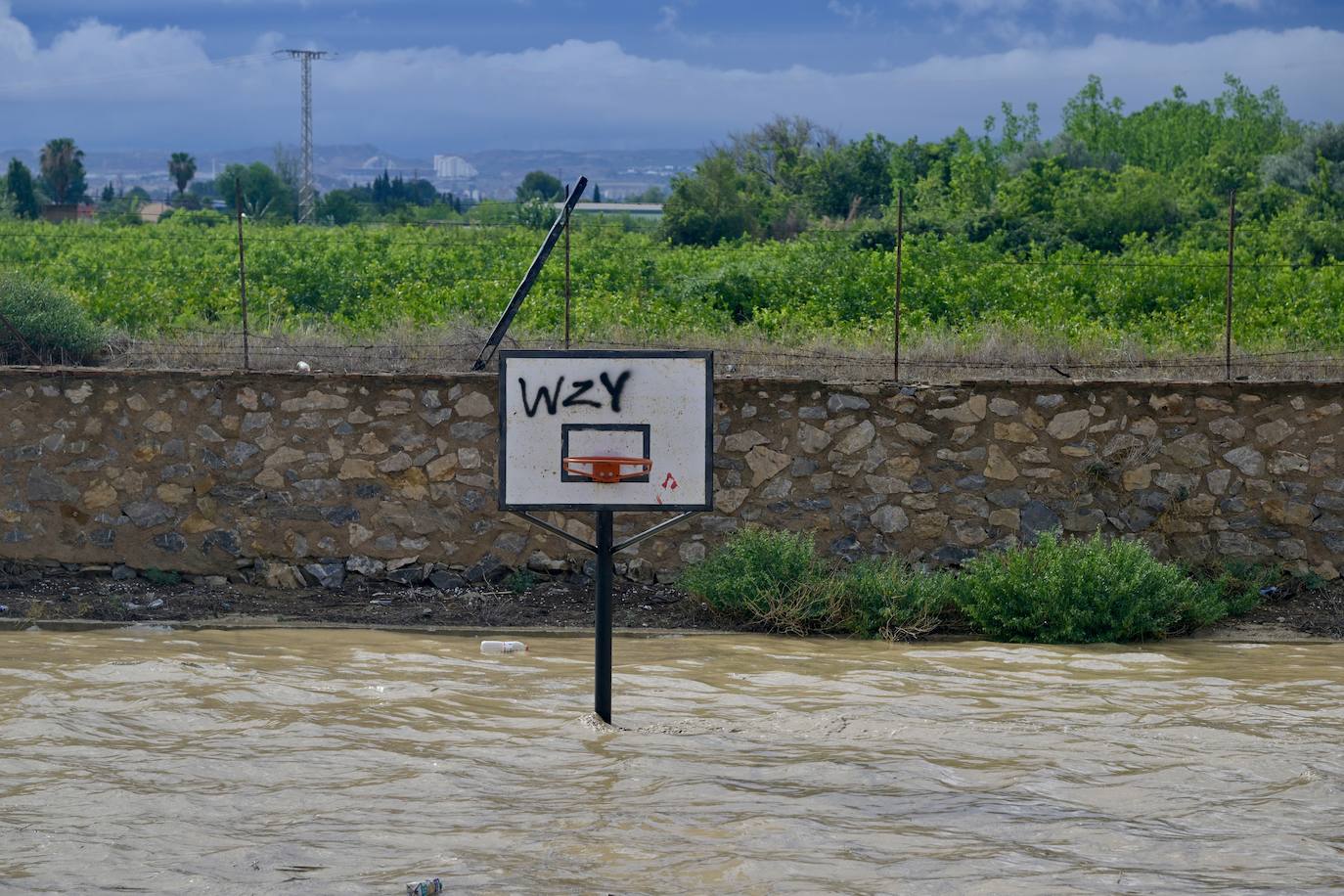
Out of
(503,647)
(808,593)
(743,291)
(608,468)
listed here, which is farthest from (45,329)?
(743,291)

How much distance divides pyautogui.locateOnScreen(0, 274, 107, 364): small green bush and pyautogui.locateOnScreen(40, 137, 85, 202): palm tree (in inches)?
3682

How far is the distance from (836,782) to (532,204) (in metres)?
37.0

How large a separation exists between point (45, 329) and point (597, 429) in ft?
25.6

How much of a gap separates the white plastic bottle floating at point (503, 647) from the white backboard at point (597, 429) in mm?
2725

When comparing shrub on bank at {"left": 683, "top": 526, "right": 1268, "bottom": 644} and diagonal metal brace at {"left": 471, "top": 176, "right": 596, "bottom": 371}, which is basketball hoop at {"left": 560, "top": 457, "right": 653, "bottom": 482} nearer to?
shrub on bank at {"left": 683, "top": 526, "right": 1268, "bottom": 644}

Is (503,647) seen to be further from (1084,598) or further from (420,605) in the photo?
(1084,598)

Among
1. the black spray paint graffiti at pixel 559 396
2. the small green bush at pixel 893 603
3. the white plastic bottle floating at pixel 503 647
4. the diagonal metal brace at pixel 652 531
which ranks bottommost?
the white plastic bottle floating at pixel 503 647

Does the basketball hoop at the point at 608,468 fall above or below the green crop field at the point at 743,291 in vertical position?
below

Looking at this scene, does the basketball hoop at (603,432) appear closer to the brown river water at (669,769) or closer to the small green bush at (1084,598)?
the brown river water at (669,769)

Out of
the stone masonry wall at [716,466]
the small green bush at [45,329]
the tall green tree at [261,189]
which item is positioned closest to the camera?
the stone masonry wall at [716,466]

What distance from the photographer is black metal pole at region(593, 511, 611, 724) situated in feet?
26.2

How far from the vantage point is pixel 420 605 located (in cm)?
1159

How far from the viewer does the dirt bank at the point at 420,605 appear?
1113cm

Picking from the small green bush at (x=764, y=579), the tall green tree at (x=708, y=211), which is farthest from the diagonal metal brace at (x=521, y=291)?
the tall green tree at (x=708, y=211)
